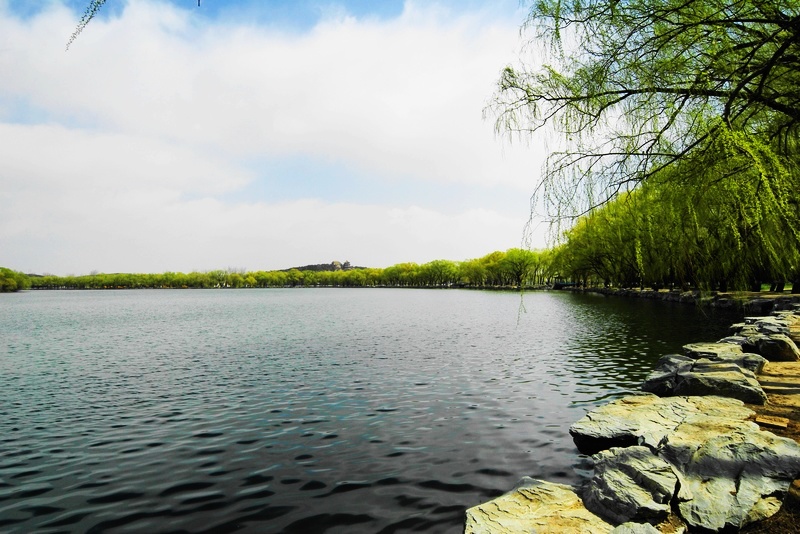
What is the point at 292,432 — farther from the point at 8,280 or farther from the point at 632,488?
the point at 8,280

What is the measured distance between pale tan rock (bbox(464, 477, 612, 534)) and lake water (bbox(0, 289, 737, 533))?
3.51 ft

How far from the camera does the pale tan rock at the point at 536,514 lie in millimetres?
4266

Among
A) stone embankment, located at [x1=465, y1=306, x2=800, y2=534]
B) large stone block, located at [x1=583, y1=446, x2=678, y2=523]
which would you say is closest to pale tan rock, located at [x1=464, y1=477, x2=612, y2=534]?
stone embankment, located at [x1=465, y1=306, x2=800, y2=534]

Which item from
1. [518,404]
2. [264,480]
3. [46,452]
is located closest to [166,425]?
[46,452]

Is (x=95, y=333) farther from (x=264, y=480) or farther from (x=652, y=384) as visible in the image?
(x=652, y=384)

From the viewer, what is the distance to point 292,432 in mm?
9328

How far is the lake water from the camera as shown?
614 centimetres

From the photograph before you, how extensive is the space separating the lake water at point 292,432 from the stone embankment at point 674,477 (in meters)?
1.18

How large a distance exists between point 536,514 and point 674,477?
5.10 feet

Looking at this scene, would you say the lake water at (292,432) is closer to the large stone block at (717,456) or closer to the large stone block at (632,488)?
the large stone block at (717,456)

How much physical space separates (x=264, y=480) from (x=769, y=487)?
21.1 ft

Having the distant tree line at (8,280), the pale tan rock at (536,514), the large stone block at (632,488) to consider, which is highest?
the distant tree line at (8,280)

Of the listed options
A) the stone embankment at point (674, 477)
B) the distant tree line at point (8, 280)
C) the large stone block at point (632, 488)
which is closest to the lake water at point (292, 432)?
the stone embankment at point (674, 477)

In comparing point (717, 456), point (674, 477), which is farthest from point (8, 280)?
point (717, 456)
